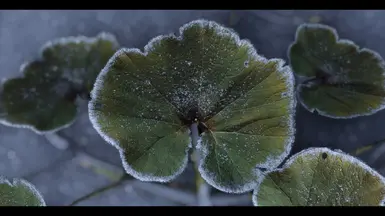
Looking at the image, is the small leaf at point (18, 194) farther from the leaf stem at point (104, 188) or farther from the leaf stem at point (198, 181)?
the leaf stem at point (198, 181)

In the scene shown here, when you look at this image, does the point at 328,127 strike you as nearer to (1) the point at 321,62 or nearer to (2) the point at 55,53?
(1) the point at 321,62

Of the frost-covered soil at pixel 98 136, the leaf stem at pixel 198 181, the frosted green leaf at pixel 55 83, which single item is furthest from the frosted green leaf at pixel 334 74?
the frosted green leaf at pixel 55 83

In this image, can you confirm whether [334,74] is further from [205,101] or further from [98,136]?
[98,136]

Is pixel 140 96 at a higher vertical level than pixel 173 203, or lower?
higher

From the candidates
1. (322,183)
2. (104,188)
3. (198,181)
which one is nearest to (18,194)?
(104,188)

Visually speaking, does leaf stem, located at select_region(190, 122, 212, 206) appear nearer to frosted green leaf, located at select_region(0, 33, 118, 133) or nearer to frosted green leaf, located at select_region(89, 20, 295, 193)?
frosted green leaf, located at select_region(89, 20, 295, 193)

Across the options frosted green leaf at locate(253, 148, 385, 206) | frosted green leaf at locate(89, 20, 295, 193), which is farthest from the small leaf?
frosted green leaf at locate(253, 148, 385, 206)

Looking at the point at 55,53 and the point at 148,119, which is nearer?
the point at 148,119
